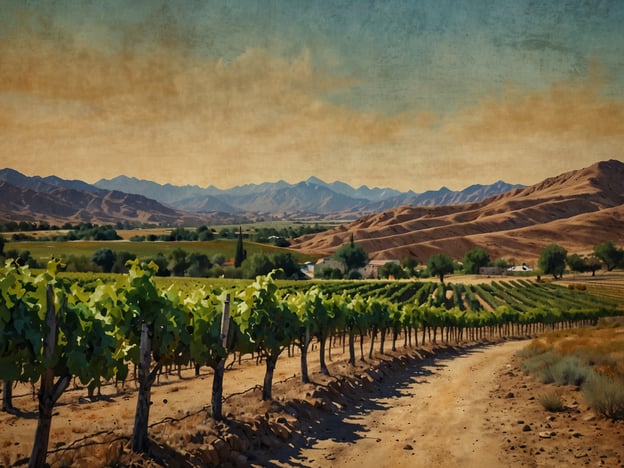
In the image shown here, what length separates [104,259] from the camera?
109 meters

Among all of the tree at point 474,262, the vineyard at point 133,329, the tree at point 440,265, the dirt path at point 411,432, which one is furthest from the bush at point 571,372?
the tree at point 474,262

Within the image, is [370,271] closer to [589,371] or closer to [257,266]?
[257,266]

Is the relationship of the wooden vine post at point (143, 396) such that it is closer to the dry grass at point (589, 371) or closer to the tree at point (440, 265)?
the dry grass at point (589, 371)

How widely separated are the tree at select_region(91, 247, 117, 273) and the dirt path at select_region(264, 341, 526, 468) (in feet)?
315

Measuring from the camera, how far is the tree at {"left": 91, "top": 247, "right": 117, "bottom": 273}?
10888 centimetres

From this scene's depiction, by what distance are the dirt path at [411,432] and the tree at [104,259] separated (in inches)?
3778

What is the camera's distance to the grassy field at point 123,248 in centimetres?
11276

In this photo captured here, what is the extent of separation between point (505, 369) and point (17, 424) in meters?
25.1

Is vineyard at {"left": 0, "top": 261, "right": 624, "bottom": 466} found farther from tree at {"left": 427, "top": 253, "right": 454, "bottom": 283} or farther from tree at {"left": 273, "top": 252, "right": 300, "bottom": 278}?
tree at {"left": 427, "top": 253, "right": 454, "bottom": 283}

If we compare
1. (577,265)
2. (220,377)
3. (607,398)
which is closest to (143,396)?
(220,377)

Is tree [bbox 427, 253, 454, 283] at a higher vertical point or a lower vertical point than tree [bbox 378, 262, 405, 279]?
higher

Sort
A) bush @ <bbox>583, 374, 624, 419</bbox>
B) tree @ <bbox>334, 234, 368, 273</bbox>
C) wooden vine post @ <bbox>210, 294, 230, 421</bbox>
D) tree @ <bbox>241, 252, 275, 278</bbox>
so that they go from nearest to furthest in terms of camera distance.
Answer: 1. wooden vine post @ <bbox>210, 294, 230, 421</bbox>
2. bush @ <bbox>583, 374, 624, 419</bbox>
3. tree @ <bbox>241, 252, 275, 278</bbox>
4. tree @ <bbox>334, 234, 368, 273</bbox>

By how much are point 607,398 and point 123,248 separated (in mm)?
129553

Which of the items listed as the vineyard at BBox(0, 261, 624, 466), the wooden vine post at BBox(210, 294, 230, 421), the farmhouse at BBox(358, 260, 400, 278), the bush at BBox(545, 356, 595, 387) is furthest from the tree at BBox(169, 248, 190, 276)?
the wooden vine post at BBox(210, 294, 230, 421)
